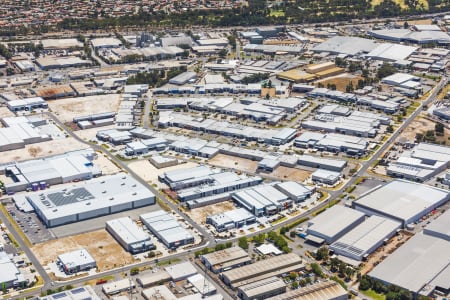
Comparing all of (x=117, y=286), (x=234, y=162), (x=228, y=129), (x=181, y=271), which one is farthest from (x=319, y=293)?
(x=228, y=129)

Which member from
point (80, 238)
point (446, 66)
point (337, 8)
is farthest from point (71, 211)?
point (337, 8)

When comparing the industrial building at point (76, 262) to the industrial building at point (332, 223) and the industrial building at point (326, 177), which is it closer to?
the industrial building at point (332, 223)

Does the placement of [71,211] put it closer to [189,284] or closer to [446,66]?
[189,284]

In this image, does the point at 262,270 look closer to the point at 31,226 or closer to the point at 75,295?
the point at 75,295

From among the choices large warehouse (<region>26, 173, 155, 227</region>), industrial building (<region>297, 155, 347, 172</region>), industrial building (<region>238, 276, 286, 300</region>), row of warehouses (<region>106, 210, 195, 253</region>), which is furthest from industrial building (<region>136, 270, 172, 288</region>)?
industrial building (<region>297, 155, 347, 172</region>)

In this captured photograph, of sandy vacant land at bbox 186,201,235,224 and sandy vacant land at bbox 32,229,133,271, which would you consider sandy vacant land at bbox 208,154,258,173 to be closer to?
sandy vacant land at bbox 186,201,235,224
